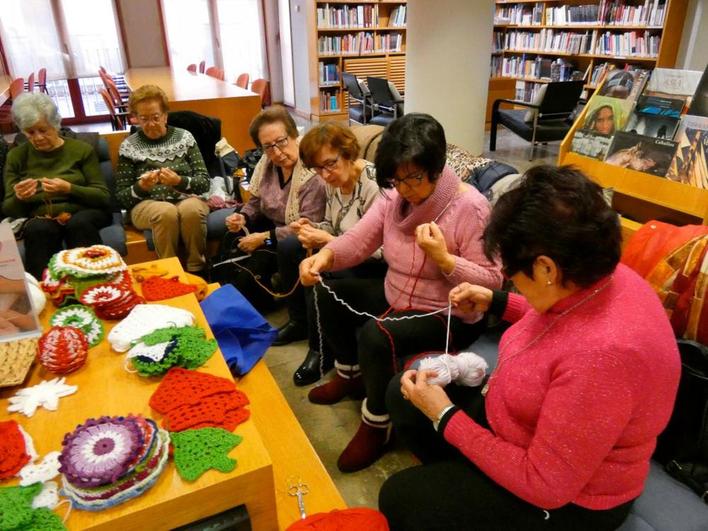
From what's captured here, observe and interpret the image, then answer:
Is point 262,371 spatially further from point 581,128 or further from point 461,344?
point 581,128

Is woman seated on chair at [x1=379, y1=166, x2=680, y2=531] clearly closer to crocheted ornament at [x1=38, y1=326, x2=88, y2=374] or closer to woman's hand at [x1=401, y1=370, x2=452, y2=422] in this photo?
woman's hand at [x1=401, y1=370, x2=452, y2=422]

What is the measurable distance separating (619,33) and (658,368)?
6.45 metres

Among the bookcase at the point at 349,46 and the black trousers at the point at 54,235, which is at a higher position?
the bookcase at the point at 349,46

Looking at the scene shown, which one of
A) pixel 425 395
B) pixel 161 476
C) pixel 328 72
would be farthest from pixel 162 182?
pixel 328 72

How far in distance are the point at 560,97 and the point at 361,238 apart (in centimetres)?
442

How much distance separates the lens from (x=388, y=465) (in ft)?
5.70

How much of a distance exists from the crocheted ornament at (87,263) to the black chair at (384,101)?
166 inches

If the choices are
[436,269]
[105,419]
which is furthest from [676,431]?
[105,419]

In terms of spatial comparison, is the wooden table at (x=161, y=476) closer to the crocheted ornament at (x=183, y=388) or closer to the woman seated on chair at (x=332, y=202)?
the crocheted ornament at (x=183, y=388)

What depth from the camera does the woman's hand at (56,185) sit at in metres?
2.56

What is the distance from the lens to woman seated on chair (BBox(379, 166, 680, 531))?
86 centimetres

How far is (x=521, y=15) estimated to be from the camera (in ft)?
24.0

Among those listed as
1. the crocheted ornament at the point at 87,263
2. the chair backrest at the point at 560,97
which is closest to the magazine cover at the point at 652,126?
the crocheted ornament at the point at 87,263

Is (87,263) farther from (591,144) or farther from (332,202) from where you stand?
(591,144)
